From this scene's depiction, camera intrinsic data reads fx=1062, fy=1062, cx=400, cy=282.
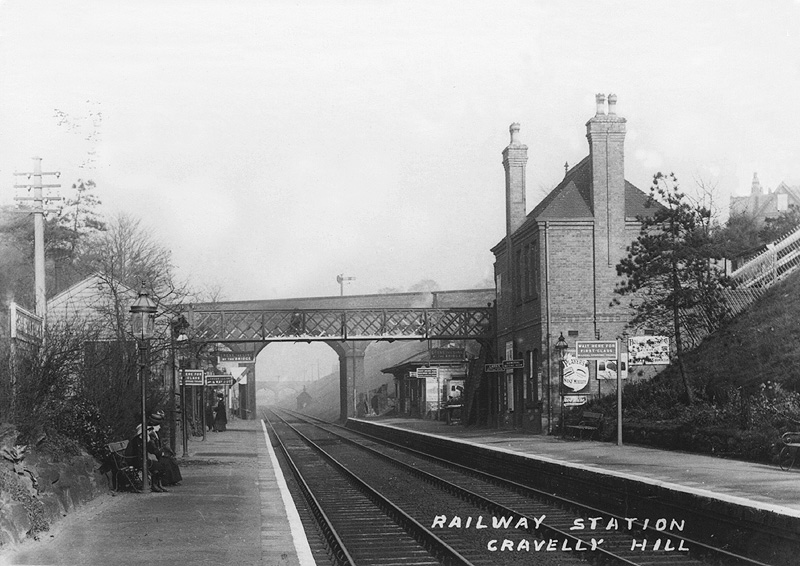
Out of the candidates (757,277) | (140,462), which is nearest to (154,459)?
(140,462)

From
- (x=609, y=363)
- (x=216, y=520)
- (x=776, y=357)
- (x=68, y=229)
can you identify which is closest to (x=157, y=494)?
(x=216, y=520)

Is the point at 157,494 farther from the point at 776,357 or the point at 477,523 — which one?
the point at 776,357

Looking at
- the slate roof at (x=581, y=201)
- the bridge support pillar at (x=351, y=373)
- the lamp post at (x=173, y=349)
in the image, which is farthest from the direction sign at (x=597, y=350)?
the bridge support pillar at (x=351, y=373)

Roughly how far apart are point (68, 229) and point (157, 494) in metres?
41.5

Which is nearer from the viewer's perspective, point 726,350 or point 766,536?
point 766,536

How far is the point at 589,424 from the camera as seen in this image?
30.1m

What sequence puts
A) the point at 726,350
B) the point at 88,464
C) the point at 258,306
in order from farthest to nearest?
the point at 258,306 < the point at 726,350 < the point at 88,464

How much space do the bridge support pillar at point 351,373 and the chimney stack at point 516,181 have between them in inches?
1397

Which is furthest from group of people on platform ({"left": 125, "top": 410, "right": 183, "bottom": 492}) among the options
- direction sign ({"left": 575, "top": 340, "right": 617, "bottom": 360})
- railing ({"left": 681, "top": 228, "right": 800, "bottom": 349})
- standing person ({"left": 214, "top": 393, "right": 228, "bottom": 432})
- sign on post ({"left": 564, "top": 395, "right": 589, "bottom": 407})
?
standing person ({"left": 214, "top": 393, "right": 228, "bottom": 432})

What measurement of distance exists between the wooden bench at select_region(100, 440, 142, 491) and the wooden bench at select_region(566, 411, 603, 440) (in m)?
15.2

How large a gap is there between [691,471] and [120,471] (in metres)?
9.48

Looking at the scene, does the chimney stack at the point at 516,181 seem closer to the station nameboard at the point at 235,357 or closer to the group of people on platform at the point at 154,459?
the station nameboard at the point at 235,357

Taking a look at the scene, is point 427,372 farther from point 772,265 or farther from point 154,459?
point 154,459

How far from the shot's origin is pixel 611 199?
35.5m
